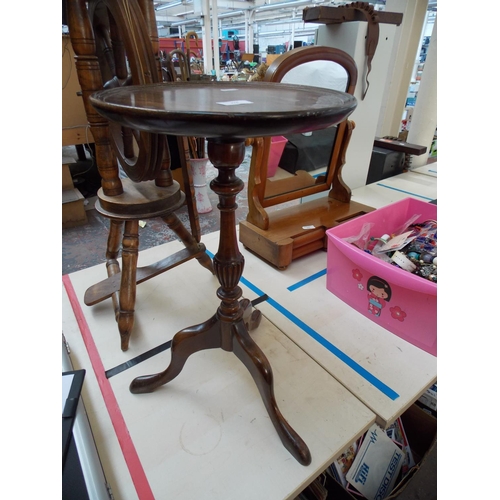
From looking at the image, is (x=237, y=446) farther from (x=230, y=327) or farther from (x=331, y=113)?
(x=331, y=113)

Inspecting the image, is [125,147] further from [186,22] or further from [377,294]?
[186,22]

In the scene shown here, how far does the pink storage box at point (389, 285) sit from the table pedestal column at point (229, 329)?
1.26 ft

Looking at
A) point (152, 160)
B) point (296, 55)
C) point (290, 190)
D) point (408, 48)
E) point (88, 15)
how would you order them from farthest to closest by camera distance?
point (408, 48) < point (290, 190) < point (296, 55) < point (152, 160) < point (88, 15)

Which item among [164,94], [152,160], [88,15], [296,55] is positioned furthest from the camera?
[296,55]

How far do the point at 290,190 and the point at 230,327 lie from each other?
744 millimetres

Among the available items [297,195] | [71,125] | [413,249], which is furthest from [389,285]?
[71,125]

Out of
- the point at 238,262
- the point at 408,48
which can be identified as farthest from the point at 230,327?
the point at 408,48

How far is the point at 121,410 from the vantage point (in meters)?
0.77

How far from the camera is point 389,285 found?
0.90 metres

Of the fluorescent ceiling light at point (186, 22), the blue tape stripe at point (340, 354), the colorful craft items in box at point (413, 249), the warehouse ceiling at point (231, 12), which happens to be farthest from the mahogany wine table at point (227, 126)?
the fluorescent ceiling light at point (186, 22)

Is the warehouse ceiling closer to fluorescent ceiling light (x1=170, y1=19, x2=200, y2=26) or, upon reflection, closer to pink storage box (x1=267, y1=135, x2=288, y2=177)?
fluorescent ceiling light (x1=170, y1=19, x2=200, y2=26)

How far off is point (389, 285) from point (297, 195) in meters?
0.60

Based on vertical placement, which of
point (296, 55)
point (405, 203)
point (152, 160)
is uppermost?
point (296, 55)

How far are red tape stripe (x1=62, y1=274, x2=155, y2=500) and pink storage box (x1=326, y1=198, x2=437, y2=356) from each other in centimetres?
71
